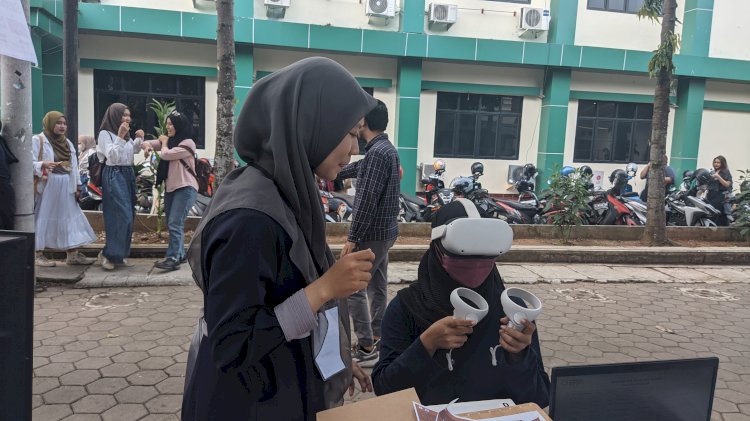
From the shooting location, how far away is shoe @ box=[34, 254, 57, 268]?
5562 millimetres

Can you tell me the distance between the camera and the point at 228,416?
50.7 inches

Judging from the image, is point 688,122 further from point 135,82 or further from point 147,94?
point 135,82

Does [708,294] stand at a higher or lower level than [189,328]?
higher

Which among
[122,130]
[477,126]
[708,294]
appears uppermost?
[477,126]

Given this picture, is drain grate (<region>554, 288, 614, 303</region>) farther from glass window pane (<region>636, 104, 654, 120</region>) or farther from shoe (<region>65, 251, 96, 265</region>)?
glass window pane (<region>636, 104, 654, 120</region>)

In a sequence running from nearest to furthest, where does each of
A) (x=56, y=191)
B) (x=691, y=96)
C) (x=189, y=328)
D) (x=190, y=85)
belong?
(x=189, y=328), (x=56, y=191), (x=190, y=85), (x=691, y=96)

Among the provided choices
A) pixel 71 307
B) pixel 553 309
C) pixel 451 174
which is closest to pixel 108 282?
pixel 71 307

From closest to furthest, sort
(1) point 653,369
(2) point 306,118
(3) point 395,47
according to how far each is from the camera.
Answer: (2) point 306,118 < (1) point 653,369 < (3) point 395,47

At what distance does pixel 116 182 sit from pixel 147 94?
272 inches

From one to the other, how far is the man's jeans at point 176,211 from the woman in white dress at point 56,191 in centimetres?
84

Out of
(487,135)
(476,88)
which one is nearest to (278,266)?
(476,88)

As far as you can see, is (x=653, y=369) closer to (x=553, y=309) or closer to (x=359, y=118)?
(x=359, y=118)

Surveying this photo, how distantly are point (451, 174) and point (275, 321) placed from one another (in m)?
12.1

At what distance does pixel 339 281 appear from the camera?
1.29 m
